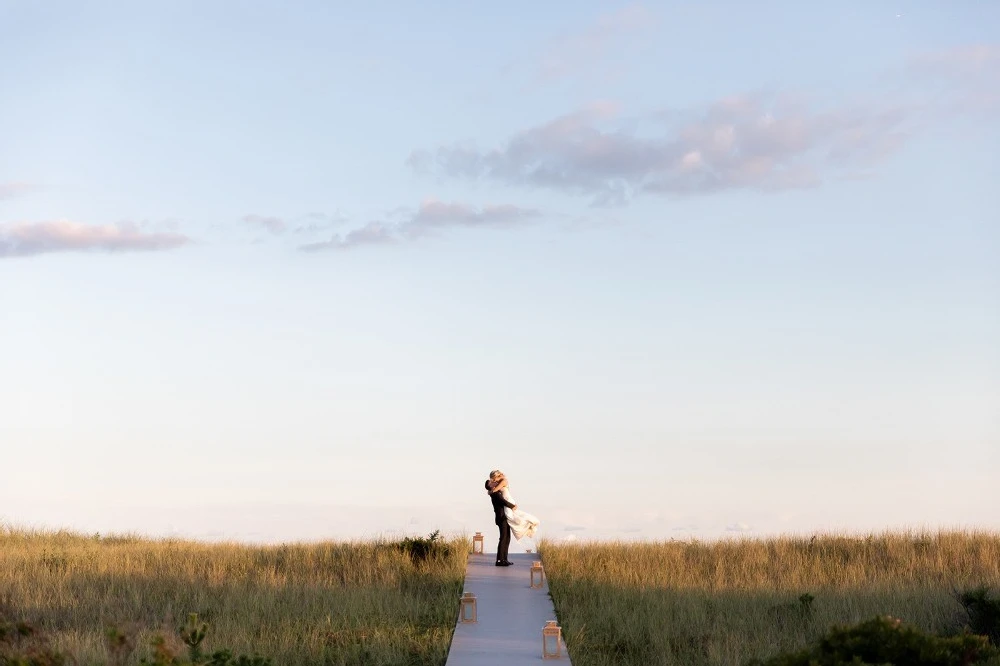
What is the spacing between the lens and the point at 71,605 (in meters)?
17.8

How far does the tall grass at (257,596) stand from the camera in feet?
46.2

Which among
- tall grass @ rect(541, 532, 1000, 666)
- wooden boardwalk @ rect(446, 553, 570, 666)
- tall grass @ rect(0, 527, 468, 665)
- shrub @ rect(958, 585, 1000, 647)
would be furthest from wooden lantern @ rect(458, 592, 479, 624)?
shrub @ rect(958, 585, 1000, 647)

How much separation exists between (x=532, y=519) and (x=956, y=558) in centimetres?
905

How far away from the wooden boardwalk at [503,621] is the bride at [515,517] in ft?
2.55

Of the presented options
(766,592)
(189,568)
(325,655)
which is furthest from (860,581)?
(189,568)

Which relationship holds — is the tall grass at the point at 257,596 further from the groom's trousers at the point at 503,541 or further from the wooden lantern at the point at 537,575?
the wooden lantern at the point at 537,575

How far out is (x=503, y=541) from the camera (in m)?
20.7

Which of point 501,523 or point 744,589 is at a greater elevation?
point 501,523

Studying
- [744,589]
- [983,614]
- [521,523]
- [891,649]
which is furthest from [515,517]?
[891,649]

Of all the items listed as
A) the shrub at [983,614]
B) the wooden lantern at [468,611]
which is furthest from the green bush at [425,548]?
the shrub at [983,614]

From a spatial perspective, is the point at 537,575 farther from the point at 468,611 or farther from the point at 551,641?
the point at 551,641

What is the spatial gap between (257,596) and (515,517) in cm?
509

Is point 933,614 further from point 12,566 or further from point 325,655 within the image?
point 12,566

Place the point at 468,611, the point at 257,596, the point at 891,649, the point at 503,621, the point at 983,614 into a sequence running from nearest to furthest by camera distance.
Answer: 1. the point at 891,649
2. the point at 983,614
3. the point at 503,621
4. the point at 468,611
5. the point at 257,596
